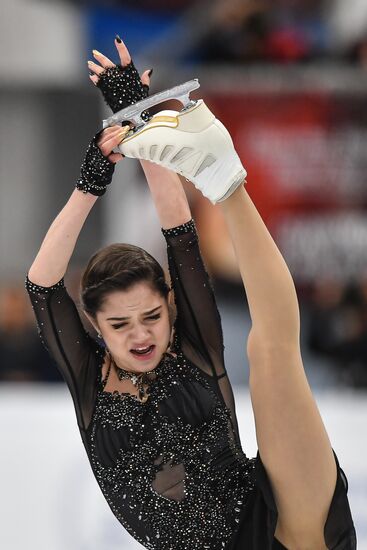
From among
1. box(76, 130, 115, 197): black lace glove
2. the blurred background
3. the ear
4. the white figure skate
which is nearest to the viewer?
the white figure skate

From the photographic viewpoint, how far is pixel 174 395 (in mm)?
2002

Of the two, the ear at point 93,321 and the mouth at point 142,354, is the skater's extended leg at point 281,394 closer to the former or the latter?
the mouth at point 142,354

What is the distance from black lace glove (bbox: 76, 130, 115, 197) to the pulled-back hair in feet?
0.42

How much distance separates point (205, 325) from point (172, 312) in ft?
0.25

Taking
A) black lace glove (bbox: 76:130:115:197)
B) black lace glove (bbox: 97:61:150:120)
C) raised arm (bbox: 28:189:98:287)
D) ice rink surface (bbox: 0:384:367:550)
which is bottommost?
ice rink surface (bbox: 0:384:367:550)

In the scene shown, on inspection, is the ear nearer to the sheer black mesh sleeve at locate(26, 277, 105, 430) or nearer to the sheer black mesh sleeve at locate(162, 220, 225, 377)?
the sheer black mesh sleeve at locate(26, 277, 105, 430)

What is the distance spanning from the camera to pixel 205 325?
80.1 inches

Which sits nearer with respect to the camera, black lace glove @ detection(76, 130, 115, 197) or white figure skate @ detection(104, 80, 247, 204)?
white figure skate @ detection(104, 80, 247, 204)

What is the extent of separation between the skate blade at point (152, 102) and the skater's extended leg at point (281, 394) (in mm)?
202

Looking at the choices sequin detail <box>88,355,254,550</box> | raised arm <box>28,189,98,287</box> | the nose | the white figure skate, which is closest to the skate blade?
the white figure skate

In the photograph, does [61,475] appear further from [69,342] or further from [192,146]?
[192,146]

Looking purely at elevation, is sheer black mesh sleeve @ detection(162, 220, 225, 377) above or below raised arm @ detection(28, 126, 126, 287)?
below

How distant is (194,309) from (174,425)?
0.79ft

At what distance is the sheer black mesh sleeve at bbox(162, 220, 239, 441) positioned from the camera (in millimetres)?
2010
